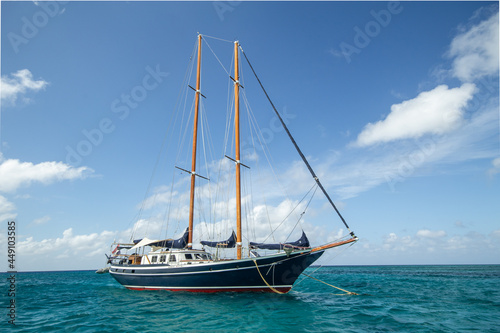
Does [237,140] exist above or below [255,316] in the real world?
above

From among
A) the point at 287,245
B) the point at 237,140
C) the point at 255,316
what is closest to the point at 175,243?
the point at 287,245

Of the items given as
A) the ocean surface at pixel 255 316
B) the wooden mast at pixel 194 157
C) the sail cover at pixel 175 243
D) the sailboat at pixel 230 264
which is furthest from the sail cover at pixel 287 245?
the wooden mast at pixel 194 157

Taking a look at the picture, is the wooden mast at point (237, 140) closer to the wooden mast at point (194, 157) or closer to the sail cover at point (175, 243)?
the sail cover at point (175, 243)

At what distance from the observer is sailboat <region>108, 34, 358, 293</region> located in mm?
21047

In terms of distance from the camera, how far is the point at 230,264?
833 inches

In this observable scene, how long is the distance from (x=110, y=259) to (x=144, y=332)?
22.7 meters

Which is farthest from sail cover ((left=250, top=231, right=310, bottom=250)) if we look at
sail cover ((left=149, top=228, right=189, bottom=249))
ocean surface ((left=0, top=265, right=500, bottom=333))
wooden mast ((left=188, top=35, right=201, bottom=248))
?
wooden mast ((left=188, top=35, right=201, bottom=248))

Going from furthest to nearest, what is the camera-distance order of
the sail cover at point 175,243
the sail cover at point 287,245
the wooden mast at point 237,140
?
1. the sail cover at point 175,243
2. the wooden mast at point 237,140
3. the sail cover at point 287,245

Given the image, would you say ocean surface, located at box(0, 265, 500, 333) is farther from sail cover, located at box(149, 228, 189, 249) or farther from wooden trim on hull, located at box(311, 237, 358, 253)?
sail cover, located at box(149, 228, 189, 249)

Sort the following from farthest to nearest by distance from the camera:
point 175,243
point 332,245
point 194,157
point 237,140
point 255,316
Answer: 1. point 194,157
2. point 237,140
3. point 175,243
4. point 332,245
5. point 255,316

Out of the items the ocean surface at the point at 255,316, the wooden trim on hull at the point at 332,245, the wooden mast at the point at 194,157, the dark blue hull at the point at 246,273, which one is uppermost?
the wooden mast at the point at 194,157

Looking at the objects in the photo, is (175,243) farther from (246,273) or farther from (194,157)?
(194,157)

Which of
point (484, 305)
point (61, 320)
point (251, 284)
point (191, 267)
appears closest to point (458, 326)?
point (484, 305)

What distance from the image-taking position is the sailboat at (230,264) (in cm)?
2105
